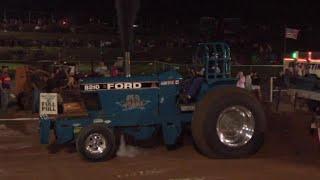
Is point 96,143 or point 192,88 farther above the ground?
point 192,88

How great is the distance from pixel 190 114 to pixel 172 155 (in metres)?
0.76

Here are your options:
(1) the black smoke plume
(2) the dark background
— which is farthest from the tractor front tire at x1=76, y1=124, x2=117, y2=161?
(2) the dark background

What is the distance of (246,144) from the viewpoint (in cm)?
901

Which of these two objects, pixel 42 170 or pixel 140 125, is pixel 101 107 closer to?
pixel 140 125

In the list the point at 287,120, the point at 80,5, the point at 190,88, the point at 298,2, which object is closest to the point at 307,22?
Result: the point at 298,2

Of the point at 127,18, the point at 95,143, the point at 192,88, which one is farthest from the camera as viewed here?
the point at 127,18

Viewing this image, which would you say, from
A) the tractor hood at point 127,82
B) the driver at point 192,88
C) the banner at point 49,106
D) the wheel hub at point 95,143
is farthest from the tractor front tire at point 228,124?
the banner at point 49,106

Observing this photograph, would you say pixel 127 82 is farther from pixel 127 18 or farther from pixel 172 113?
pixel 127 18

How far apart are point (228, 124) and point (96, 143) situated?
2131 millimetres

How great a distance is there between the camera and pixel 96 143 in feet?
29.3

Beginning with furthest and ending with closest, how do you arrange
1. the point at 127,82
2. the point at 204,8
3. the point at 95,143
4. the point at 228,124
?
the point at 204,8 → the point at 127,82 → the point at 228,124 → the point at 95,143

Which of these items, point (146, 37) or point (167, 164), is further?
point (146, 37)

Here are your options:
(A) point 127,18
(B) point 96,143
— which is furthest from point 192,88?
(A) point 127,18

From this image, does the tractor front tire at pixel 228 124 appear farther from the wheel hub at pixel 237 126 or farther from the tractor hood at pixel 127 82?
Answer: the tractor hood at pixel 127 82
